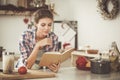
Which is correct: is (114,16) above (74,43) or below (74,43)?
above

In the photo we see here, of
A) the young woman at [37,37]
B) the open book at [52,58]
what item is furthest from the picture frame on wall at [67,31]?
the open book at [52,58]

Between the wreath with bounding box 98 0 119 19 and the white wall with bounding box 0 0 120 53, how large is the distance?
0.22ft

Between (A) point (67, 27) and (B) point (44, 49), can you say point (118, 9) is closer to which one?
(A) point (67, 27)

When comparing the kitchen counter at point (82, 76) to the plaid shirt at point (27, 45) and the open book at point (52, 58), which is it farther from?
the plaid shirt at point (27, 45)

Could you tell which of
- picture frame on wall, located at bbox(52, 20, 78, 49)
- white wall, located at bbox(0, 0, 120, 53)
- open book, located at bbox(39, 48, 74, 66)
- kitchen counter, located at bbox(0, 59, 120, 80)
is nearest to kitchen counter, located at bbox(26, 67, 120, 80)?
kitchen counter, located at bbox(0, 59, 120, 80)

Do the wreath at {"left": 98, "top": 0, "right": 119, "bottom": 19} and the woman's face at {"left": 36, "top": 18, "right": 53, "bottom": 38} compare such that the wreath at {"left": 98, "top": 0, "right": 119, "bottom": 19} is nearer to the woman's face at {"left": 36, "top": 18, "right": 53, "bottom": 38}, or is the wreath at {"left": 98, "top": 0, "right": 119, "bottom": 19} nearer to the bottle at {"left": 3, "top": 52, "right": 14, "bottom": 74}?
the woman's face at {"left": 36, "top": 18, "right": 53, "bottom": 38}

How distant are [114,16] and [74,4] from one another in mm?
995

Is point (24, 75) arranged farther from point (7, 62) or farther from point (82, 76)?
point (82, 76)

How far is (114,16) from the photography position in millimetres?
3572

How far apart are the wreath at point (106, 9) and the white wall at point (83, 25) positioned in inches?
2.6

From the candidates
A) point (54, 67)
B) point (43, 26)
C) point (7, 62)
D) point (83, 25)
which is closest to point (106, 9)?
point (83, 25)

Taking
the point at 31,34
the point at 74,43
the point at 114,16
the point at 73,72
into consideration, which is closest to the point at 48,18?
the point at 31,34

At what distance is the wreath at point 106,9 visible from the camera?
354 cm

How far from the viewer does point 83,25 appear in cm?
424
